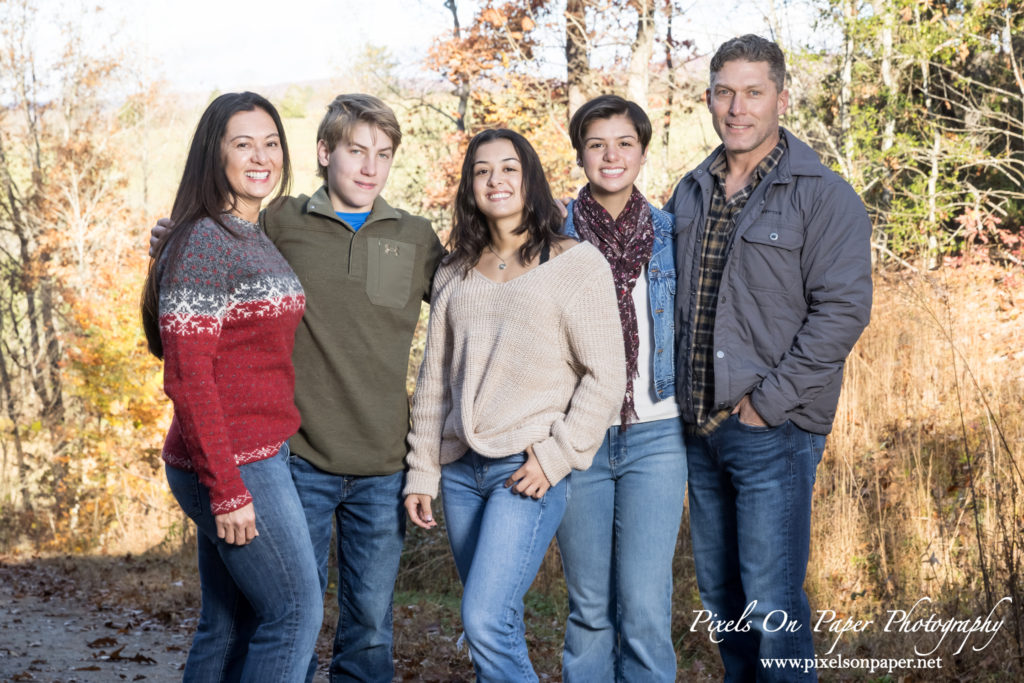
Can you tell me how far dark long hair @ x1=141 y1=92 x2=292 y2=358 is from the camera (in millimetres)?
2781

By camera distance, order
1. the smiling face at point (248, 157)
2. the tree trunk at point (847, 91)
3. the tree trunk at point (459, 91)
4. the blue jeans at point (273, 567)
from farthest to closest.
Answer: the tree trunk at point (459, 91), the tree trunk at point (847, 91), the smiling face at point (248, 157), the blue jeans at point (273, 567)

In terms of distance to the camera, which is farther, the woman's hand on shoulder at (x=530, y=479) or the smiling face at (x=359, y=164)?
the smiling face at (x=359, y=164)

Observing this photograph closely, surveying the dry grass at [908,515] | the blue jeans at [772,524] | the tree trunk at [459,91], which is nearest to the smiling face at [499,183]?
the blue jeans at [772,524]

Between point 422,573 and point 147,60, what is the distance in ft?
65.7

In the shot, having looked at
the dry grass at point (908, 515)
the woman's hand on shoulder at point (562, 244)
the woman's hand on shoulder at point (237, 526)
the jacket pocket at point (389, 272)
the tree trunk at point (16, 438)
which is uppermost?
the woman's hand on shoulder at point (562, 244)

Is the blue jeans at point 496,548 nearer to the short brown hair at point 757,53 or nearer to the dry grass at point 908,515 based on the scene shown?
the short brown hair at point 757,53

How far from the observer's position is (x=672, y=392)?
3275 millimetres

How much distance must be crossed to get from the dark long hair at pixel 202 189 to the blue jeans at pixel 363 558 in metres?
0.82

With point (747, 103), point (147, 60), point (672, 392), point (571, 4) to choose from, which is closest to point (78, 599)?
point (672, 392)

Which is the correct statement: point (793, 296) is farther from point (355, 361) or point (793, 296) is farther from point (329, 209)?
point (329, 209)

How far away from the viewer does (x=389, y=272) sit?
3.33 m

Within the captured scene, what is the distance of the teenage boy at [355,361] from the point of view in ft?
10.4

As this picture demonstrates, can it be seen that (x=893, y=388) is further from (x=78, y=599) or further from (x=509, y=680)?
(x=78, y=599)

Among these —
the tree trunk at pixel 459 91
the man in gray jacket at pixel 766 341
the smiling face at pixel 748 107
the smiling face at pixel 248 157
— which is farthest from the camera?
the tree trunk at pixel 459 91
